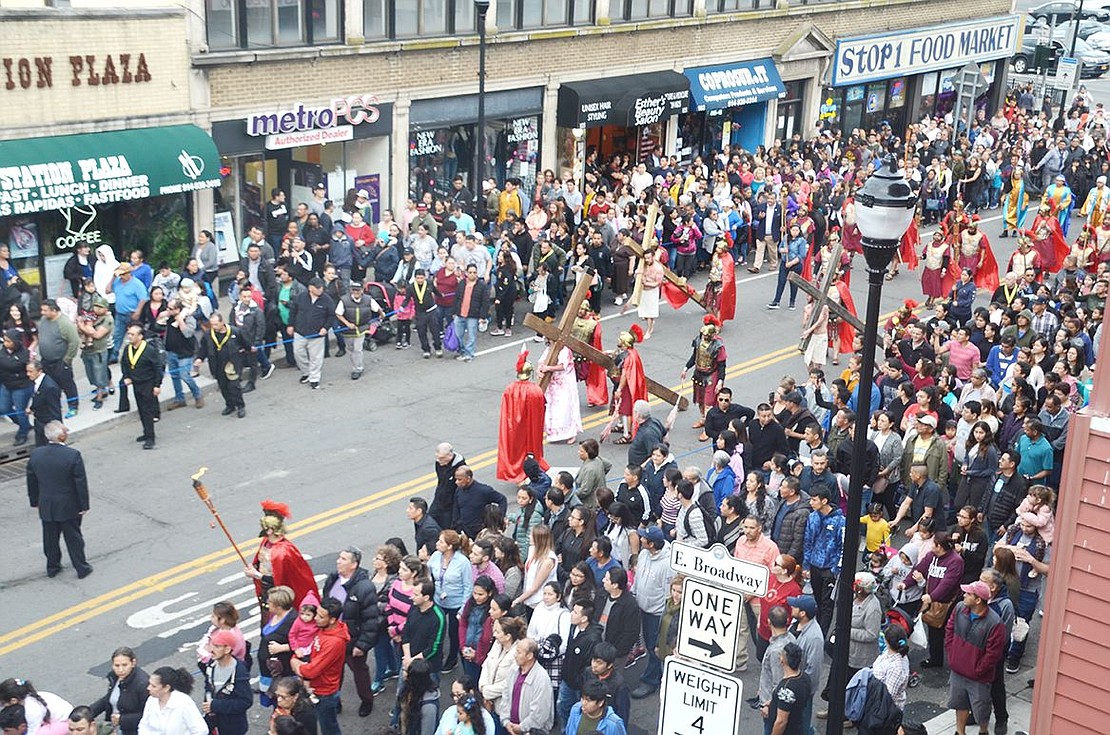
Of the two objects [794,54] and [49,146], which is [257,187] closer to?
[49,146]

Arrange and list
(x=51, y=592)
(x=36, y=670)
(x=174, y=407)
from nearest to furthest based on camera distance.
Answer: (x=36, y=670), (x=51, y=592), (x=174, y=407)

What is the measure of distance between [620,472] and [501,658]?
7.06 metres

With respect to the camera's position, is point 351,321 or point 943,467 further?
point 351,321

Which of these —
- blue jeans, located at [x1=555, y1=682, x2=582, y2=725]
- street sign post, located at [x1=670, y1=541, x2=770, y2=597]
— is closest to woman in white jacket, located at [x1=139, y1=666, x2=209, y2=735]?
blue jeans, located at [x1=555, y1=682, x2=582, y2=725]

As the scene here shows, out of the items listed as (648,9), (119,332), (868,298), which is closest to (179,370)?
(119,332)

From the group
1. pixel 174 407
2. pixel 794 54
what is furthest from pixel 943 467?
pixel 794 54

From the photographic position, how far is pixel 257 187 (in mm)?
26875

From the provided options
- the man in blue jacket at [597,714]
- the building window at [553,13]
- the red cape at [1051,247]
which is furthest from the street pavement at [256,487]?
the building window at [553,13]

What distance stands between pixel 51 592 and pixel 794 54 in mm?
28578

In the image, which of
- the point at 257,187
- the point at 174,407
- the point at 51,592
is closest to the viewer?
the point at 51,592

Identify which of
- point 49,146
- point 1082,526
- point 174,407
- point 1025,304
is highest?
point 1082,526

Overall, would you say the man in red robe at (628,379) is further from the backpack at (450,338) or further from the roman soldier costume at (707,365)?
the backpack at (450,338)

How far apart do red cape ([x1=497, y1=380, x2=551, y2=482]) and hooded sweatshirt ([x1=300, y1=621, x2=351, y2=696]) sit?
19.4 ft

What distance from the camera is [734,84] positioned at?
36719mm
